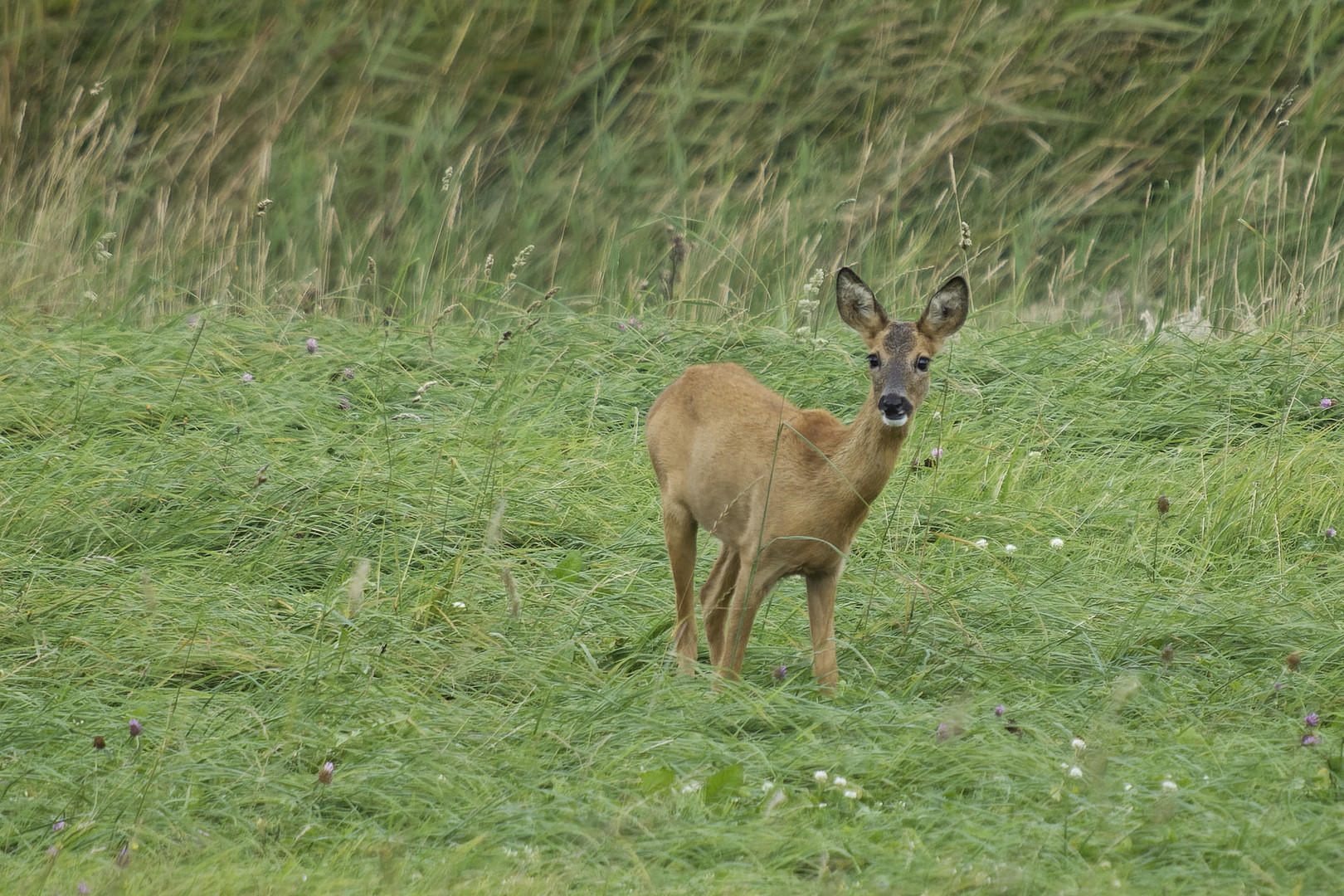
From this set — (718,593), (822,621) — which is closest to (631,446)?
(718,593)

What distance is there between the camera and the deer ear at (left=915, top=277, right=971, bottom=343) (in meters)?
4.07

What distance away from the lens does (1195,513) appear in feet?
16.8

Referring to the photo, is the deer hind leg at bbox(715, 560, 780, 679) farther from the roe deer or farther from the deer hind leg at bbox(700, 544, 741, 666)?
the deer hind leg at bbox(700, 544, 741, 666)

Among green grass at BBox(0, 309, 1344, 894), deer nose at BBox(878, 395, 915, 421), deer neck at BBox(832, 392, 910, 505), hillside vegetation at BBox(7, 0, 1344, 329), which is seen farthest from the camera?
hillside vegetation at BBox(7, 0, 1344, 329)

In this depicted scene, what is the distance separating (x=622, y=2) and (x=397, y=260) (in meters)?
2.17

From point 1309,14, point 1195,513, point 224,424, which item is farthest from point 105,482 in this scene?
point 1309,14

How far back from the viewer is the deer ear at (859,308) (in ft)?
13.5

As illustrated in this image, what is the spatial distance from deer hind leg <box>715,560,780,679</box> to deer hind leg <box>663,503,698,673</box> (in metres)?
0.19

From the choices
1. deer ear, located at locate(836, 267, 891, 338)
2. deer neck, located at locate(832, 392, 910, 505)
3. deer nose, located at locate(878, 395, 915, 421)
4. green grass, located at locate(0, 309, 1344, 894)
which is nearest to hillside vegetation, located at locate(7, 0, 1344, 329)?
green grass, located at locate(0, 309, 1344, 894)

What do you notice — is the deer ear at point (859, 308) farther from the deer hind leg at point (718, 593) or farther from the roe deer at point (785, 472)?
the deer hind leg at point (718, 593)

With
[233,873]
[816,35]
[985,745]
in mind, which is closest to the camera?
[233,873]

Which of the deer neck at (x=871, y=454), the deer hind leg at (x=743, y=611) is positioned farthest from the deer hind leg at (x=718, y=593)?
the deer neck at (x=871, y=454)

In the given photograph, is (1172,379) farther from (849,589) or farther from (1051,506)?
(849,589)

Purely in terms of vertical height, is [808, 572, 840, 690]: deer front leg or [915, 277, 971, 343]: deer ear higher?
[915, 277, 971, 343]: deer ear
